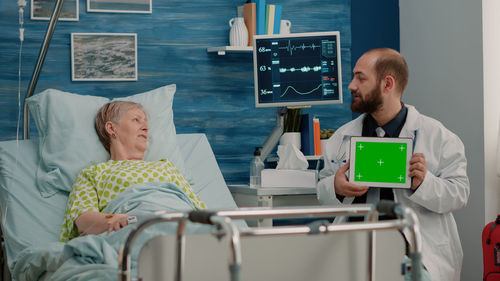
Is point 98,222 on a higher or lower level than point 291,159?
lower

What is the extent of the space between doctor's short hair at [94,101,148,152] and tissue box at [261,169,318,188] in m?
0.66

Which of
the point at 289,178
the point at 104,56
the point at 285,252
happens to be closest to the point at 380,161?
the point at 289,178

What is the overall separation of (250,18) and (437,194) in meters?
1.42

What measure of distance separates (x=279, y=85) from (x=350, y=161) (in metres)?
0.81

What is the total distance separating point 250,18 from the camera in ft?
10.5

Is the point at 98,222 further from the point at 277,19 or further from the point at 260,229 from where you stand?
the point at 277,19

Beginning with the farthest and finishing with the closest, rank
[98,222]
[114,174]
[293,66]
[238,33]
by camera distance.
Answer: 1. [238,33]
2. [293,66]
3. [114,174]
4. [98,222]

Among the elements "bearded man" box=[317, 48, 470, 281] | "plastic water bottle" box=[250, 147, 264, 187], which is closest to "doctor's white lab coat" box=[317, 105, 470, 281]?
"bearded man" box=[317, 48, 470, 281]

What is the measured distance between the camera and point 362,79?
2564mm

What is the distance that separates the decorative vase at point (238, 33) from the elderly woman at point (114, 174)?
2.44 feet

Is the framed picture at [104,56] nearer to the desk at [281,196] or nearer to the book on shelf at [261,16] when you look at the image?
the book on shelf at [261,16]

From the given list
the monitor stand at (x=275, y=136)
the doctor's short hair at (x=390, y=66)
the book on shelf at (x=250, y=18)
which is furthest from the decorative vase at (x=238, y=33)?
the doctor's short hair at (x=390, y=66)

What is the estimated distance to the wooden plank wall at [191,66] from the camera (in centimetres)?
304

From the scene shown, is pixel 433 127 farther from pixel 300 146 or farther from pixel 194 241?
pixel 194 241
